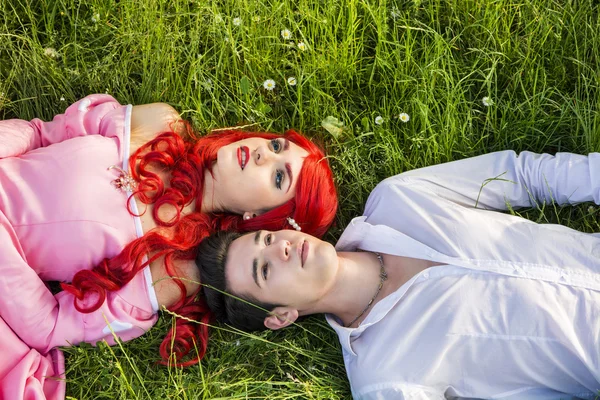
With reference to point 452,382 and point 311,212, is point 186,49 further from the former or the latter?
point 452,382

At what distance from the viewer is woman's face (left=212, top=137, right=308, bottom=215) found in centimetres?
351

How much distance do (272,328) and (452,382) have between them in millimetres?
963

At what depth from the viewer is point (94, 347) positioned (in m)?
3.46

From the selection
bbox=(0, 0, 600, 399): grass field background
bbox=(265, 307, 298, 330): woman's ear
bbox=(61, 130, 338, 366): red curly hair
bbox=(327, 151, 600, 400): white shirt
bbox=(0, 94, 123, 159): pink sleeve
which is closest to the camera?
bbox=(327, 151, 600, 400): white shirt

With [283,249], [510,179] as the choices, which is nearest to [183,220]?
[283,249]

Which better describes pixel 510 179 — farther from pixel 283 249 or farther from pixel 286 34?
pixel 286 34

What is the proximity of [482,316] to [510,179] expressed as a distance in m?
0.91

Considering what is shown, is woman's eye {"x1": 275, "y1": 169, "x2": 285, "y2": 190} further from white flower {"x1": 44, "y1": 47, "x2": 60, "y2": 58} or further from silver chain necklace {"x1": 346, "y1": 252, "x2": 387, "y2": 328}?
white flower {"x1": 44, "y1": 47, "x2": 60, "y2": 58}

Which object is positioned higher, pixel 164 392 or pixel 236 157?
pixel 236 157

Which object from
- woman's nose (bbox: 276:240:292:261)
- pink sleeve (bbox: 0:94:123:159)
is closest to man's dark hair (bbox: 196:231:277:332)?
woman's nose (bbox: 276:240:292:261)

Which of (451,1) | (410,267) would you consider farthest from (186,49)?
(410,267)

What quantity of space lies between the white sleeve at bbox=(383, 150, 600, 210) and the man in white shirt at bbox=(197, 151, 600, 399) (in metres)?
0.02

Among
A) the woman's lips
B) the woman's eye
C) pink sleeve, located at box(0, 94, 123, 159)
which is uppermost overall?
pink sleeve, located at box(0, 94, 123, 159)

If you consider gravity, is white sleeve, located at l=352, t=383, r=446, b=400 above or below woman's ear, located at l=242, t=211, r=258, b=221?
below
